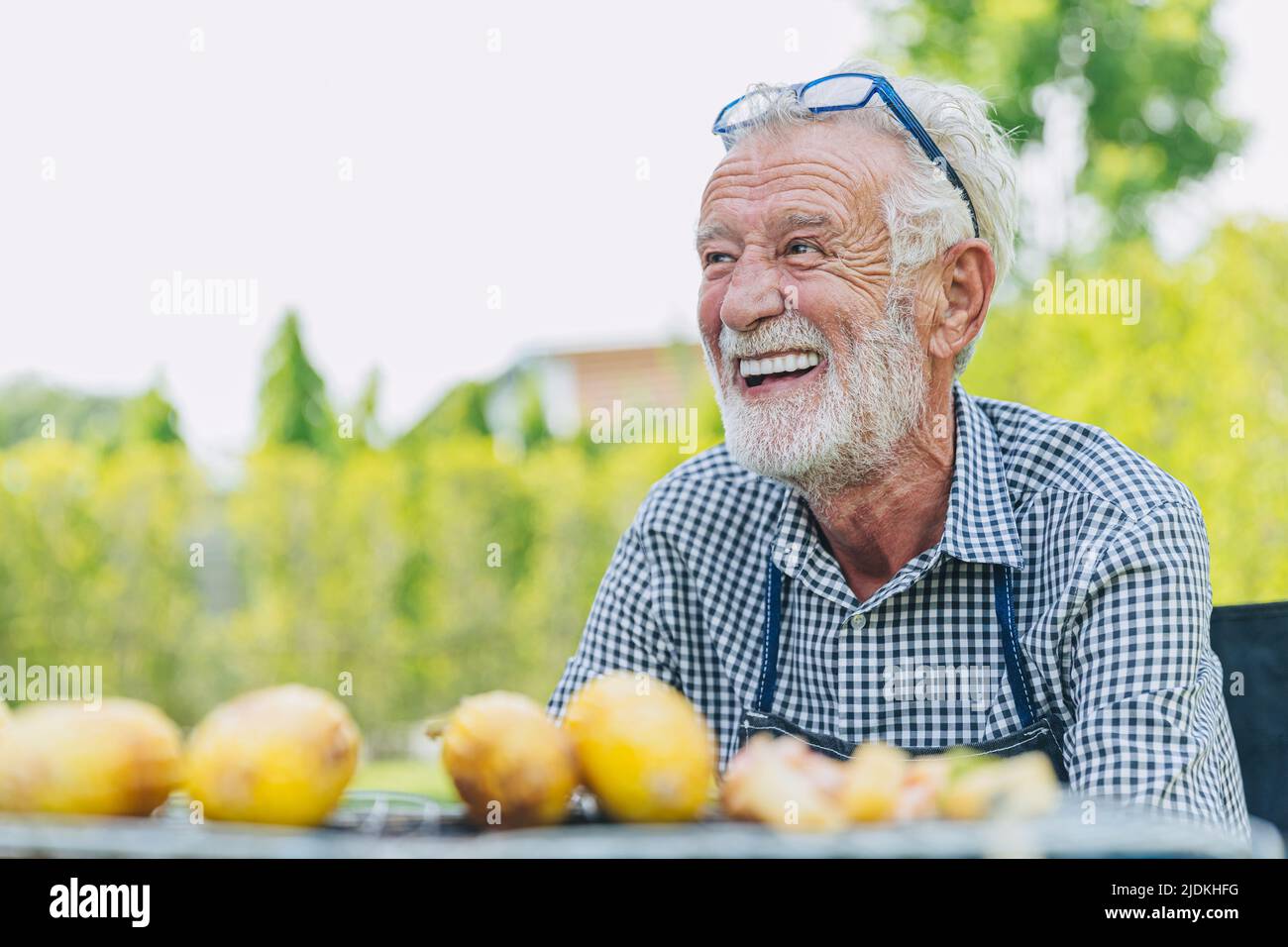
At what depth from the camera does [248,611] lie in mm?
10742

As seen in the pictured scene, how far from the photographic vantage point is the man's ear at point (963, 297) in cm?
241

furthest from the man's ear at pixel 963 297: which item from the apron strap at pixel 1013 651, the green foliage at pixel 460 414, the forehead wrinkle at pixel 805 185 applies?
the green foliage at pixel 460 414

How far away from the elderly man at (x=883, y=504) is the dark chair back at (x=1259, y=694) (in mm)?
199

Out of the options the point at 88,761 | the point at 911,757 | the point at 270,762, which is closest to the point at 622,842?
the point at 270,762

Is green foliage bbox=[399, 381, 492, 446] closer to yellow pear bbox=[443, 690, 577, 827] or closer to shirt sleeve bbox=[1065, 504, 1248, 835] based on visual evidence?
shirt sleeve bbox=[1065, 504, 1248, 835]

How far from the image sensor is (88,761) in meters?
1.08

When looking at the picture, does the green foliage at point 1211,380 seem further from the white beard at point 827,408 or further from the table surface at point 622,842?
the table surface at point 622,842

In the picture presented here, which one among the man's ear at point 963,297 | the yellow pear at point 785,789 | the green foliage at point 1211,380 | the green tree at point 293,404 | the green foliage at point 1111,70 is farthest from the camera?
the green foliage at point 1111,70

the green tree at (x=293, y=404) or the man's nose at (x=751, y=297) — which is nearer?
the man's nose at (x=751, y=297)

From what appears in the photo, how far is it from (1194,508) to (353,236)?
463 inches

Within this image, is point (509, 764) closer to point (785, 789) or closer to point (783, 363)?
point (785, 789)

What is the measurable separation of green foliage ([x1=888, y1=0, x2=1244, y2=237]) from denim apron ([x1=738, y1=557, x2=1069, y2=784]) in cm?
1185

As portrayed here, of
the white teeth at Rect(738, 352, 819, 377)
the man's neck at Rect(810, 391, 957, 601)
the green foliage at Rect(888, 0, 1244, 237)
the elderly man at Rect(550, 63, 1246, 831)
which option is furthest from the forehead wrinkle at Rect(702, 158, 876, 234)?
the green foliage at Rect(888, 0, 1244, 237)

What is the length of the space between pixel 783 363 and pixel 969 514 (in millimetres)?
438
